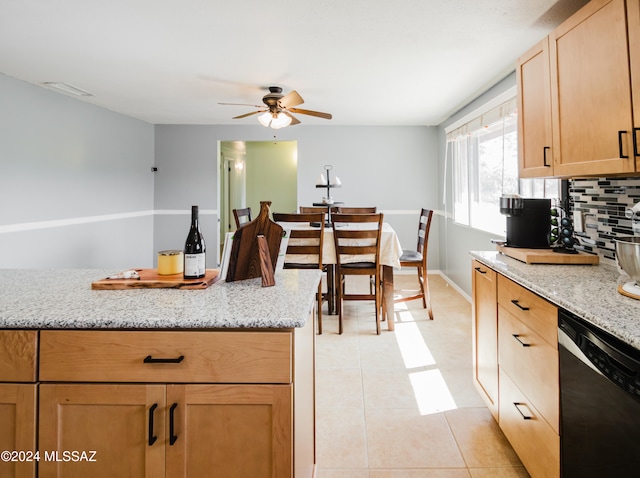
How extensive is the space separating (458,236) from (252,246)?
375cm

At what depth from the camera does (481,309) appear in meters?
1.94

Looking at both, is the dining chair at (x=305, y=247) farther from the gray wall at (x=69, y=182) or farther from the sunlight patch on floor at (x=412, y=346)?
the gray wall at (x=69, y=182)

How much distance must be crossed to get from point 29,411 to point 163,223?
16.4 feet

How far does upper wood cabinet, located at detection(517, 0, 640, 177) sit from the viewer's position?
1312 mm

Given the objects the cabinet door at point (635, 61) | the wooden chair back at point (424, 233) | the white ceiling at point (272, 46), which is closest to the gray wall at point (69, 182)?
the white ceiling at point (272, 46)

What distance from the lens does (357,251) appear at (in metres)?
3.05

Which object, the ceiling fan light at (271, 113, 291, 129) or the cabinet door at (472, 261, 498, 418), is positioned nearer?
the cabinet door at (472, 261, 498, 418)

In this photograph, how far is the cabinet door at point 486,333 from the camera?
1.74m

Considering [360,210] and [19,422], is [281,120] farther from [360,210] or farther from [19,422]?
[19,422]

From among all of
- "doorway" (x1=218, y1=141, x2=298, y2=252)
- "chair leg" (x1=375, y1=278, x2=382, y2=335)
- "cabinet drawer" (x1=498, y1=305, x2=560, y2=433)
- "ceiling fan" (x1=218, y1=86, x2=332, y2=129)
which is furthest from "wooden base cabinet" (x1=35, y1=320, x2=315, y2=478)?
"doorway" (x1=218, y1=141, x2=298, y2=252)

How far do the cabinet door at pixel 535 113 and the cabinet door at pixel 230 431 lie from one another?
5.68ft

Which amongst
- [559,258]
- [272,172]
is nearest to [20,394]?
[559,258]

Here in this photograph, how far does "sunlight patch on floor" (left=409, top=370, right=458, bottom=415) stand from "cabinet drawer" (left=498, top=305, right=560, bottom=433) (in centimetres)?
54

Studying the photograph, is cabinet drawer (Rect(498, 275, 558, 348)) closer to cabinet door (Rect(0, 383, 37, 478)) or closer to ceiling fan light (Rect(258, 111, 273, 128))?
cabinet door (Rect(0, 383, 37, 478))
